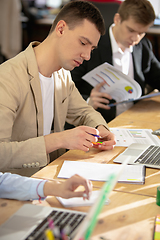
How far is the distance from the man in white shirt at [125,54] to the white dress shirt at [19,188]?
3.68 ft

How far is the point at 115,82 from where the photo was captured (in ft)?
5.97

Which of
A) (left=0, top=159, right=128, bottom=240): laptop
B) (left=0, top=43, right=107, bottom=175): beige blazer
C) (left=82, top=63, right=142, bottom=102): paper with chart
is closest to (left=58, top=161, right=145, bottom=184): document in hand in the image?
(left=0, top=43, right=107, bottom=175): beige blazer

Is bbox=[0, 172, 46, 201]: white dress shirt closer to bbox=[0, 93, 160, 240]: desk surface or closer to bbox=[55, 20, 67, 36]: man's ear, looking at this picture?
bbox=[0, 93, 160, 240]: desk surface

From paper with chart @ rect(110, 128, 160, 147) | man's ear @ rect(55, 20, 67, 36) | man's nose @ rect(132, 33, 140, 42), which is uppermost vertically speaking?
man's ear @ rect(55, 20, 67, 36)

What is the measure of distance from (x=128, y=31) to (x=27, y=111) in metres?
1.06

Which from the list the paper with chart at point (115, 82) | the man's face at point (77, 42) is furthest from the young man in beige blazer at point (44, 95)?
the paper with chart at point (115, 82)

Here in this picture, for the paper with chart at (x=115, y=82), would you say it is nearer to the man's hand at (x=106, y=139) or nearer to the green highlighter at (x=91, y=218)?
the man's hand at (x=106, y=139)

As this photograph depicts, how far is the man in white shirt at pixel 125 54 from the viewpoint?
1942 millimetres

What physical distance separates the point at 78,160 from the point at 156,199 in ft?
1.34

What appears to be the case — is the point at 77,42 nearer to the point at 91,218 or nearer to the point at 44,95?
the point at 44,95

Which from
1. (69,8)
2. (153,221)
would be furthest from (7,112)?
(153,221)

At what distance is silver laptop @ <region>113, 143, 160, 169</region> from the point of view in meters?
1.16

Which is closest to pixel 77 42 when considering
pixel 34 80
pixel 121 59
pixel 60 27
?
pixel 60 27

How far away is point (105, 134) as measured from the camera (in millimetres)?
1382
